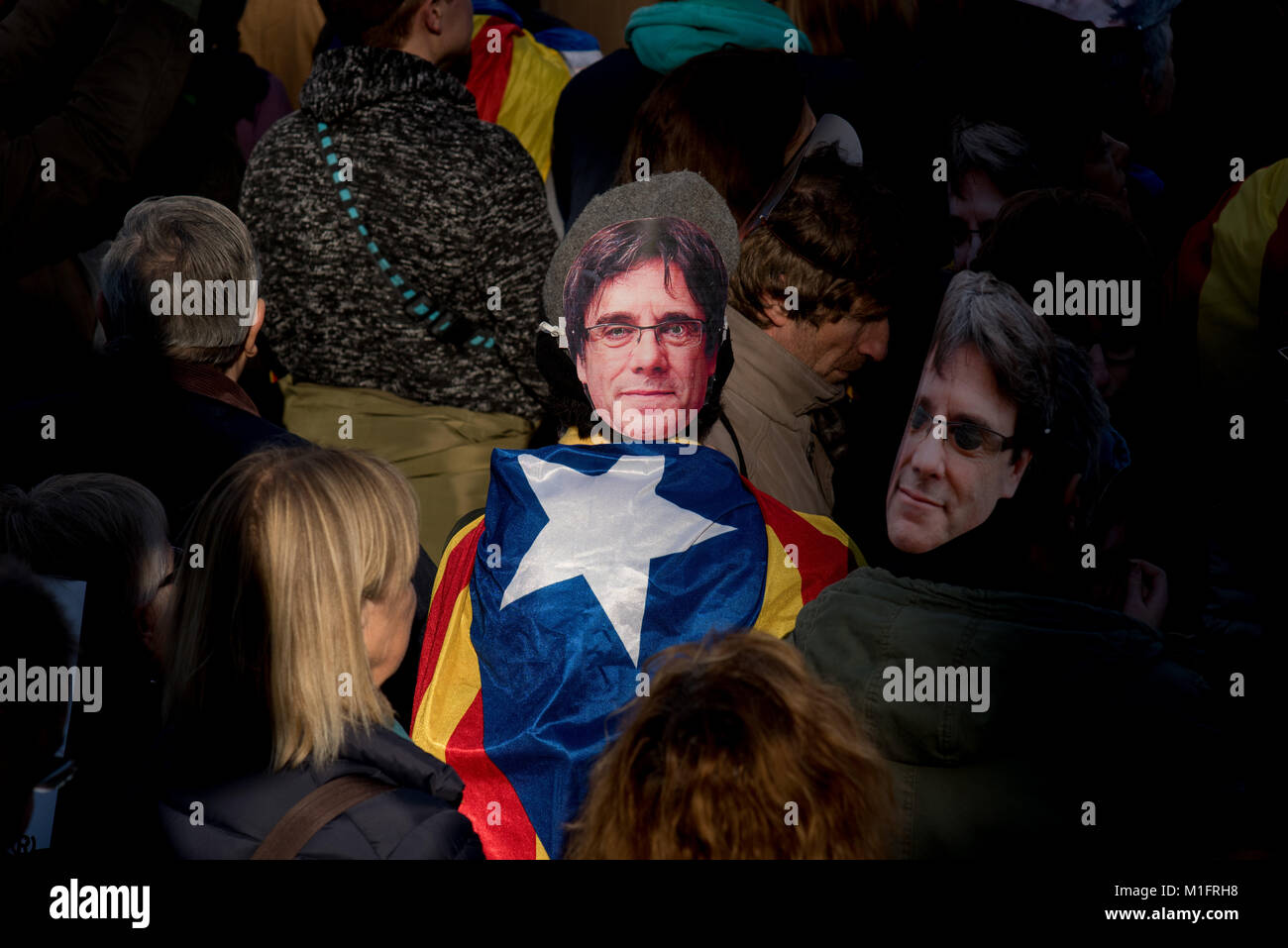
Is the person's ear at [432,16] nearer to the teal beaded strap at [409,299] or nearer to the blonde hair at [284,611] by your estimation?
the teal beaded strap at [409,299]

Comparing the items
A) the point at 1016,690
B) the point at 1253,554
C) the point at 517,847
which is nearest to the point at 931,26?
the point at 1253,554

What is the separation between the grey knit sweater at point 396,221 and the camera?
3146 mm

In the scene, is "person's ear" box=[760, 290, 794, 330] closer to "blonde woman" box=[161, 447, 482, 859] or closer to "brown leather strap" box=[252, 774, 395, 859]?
"blonde woman" box=[161, 447, 482, 859]

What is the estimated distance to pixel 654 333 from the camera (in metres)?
2.55

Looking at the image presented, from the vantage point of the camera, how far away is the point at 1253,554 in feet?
9.19

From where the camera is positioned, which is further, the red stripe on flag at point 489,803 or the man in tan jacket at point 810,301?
the man in tan jacket at point 810,301

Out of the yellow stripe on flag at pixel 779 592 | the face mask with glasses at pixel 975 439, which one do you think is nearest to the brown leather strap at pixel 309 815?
the yellow stripe on flag at pixel 779 592

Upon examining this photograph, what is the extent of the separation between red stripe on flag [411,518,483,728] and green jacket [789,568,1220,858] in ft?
2.65

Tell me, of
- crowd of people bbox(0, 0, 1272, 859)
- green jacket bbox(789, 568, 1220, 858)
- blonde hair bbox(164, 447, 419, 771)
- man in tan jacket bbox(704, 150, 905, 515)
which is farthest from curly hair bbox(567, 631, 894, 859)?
man in tan jacket bbox(704, 150, 905, 515)

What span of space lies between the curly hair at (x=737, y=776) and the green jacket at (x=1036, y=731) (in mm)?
272

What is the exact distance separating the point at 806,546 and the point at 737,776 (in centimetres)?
81

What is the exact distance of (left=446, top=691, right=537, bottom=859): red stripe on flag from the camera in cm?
229

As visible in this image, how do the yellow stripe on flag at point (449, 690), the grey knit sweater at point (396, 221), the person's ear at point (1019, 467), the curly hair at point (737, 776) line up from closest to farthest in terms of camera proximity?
the curly hair at point (737, 776)
the yellow stripe on flag at point (449, 690)
the person's ear at point (1019, 467)
the grey knit sweater at point (396, 221)
